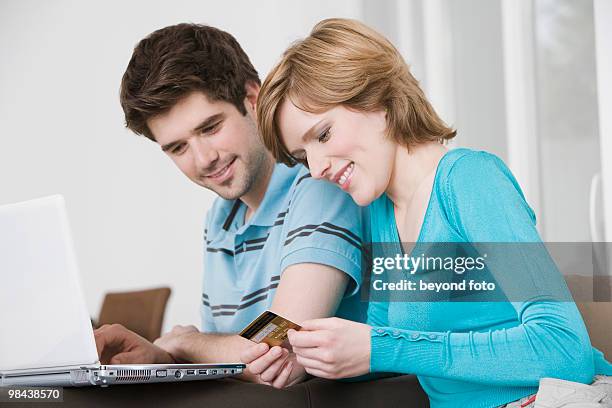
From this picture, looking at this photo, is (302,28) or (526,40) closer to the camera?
(526,40)

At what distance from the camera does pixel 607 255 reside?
266 cm

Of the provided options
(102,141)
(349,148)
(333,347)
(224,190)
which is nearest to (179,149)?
(224,190)

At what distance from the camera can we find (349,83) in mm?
1417

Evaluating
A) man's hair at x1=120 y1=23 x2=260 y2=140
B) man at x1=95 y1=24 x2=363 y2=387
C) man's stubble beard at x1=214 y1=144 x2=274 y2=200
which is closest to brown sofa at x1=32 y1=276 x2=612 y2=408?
man at x1=95 y1=24 x2=363 y2=387

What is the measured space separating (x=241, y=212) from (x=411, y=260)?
666 mm

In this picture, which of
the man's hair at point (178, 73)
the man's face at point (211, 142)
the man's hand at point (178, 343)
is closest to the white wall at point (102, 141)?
the man's hair at point (178, 73)

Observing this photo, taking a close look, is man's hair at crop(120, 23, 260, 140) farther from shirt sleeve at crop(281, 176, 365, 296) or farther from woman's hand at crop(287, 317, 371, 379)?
woman's hand at crop(287, 317, 371, 379)

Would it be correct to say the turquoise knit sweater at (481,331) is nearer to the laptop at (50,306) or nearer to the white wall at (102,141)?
the laptop at (50,306)

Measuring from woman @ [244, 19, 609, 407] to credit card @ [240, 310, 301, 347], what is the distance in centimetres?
2

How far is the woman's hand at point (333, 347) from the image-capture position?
1.18 meters

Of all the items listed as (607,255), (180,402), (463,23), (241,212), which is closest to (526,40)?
(463,23)

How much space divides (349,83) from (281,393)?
0.58m

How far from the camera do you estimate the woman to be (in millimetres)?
1163

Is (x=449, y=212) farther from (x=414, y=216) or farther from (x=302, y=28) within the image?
(x=302, y=28)
